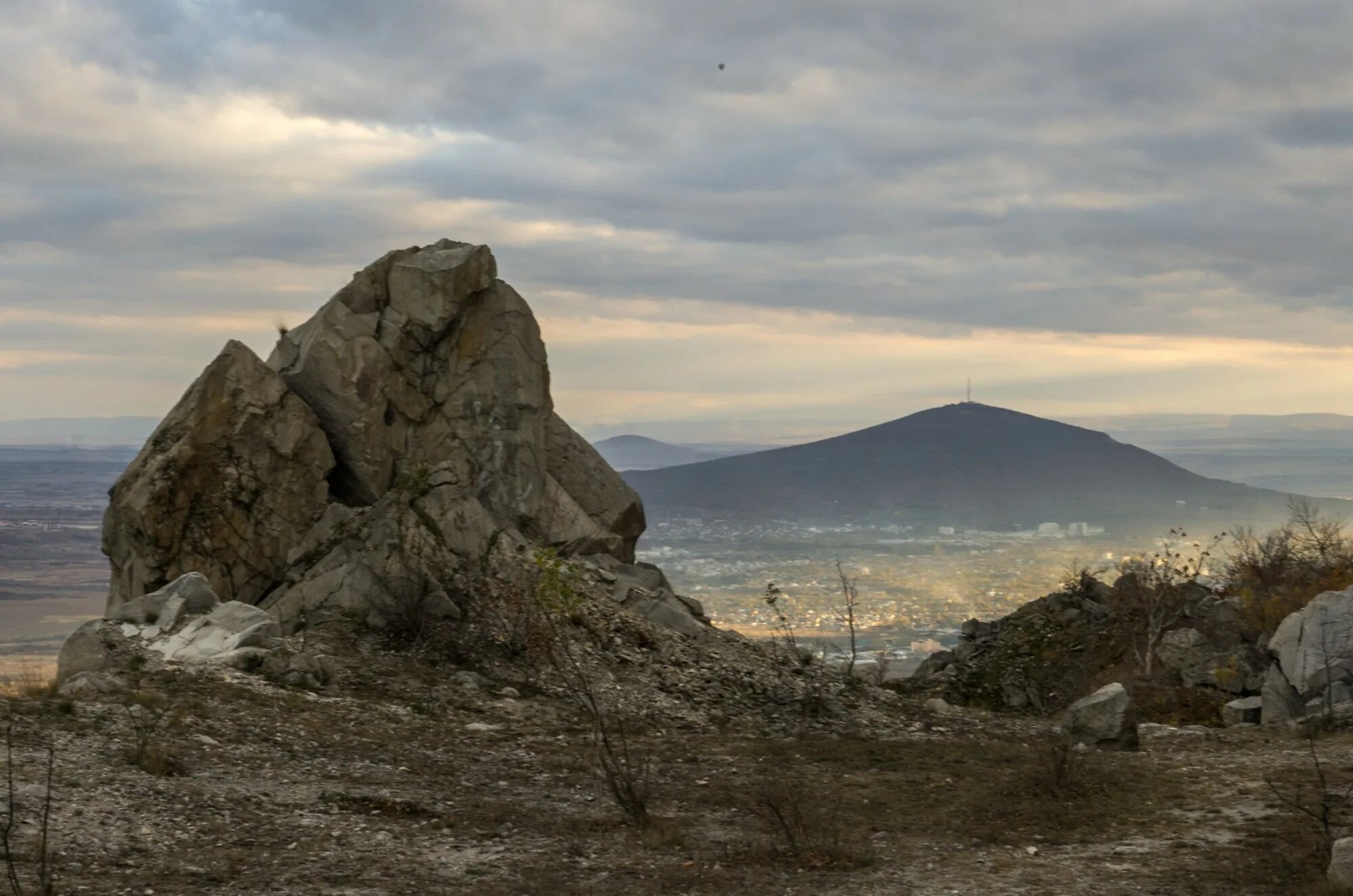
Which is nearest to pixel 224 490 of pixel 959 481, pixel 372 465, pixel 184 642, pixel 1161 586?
pixel 372 465

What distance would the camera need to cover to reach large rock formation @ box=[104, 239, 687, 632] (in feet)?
74.5

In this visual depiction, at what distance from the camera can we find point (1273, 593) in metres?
27.3

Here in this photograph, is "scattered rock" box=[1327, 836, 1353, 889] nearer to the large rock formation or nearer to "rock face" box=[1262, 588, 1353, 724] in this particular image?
"rock face" box=[1262, 588, 1353, 724]

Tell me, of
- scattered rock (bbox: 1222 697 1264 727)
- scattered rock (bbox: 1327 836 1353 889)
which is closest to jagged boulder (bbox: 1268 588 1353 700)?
scattered rock (bbox: 1222 697 1264 727)

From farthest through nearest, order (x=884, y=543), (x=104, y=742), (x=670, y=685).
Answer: (x=884, y=543)
(x=670, y=685)
(x=104, y=742)

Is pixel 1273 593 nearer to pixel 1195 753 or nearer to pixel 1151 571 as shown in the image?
pixel 1151 571

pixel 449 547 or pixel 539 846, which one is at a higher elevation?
pixel 449 547

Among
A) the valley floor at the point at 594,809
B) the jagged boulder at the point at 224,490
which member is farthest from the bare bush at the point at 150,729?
the jagged boulder at the point at 224,490

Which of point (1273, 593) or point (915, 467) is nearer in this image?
point (1273, 593)

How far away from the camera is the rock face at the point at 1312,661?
747 inches

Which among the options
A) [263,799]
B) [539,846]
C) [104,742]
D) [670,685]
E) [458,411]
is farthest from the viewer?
[458,411]

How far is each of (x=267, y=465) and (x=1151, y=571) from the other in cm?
1978

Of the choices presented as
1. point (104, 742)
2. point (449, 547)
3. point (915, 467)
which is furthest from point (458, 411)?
point (915, 467)

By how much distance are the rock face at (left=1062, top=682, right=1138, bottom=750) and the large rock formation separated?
342 inches
